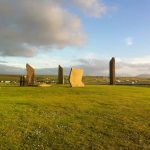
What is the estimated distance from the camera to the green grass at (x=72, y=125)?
16750 mm

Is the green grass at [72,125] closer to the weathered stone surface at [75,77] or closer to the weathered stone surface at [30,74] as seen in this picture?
the weathered stone surface at [75,77]

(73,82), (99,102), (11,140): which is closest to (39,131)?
(11,140)

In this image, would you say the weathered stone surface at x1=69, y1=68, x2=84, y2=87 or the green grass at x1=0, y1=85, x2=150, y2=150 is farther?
the weathered stone surface at x1=69, y1=68, x2=84, y2=87

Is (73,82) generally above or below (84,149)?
above

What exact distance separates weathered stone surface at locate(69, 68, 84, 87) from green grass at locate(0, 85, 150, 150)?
1677cm

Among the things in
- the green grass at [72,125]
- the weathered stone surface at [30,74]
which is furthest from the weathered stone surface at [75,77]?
the green grass at [72,125]

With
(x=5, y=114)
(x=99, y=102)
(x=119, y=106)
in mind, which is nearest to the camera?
(x=5, y=114)

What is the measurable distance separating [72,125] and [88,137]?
186 cm

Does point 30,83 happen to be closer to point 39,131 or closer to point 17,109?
point 17,109

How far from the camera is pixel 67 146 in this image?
16484 mm

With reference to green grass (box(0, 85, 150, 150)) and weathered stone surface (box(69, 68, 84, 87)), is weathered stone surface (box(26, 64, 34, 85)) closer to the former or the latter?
weathered stone surface (box(69, 68, 84, 87))

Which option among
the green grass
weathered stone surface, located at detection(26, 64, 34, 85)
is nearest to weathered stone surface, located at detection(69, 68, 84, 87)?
weathered stone surface, located at detection(26, 64, 34, 85)

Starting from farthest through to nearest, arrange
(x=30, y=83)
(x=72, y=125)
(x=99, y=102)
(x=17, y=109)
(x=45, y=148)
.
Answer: (x=30, y=83), (x=99, y=102), (x=17, y=109), (x=72, y=125), (x=45, y=148)

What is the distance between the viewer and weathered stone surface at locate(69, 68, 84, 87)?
141ft
